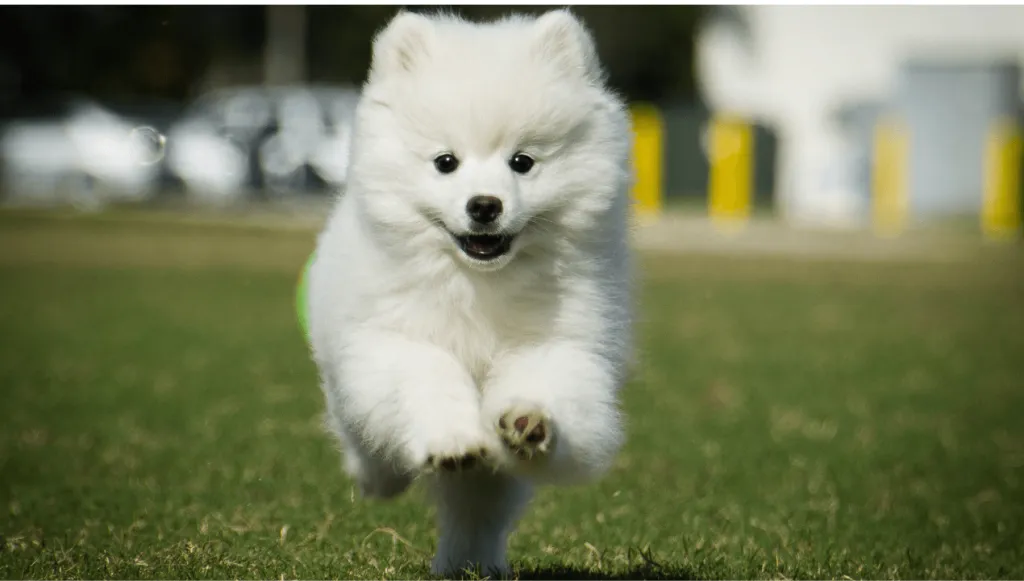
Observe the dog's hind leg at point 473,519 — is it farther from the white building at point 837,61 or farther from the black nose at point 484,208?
the white building at point 837,61

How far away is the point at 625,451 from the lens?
750 cm

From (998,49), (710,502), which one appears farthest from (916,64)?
(710,502)

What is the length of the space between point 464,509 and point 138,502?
1.77 metres

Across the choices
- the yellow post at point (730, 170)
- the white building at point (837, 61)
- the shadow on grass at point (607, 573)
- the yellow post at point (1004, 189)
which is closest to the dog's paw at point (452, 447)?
the shadow on grass at point (607, 573)

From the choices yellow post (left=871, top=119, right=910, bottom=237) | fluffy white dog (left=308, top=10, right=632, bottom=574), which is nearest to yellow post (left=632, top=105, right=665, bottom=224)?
yellow post (left=871, top=119, right=910, bottom=237)

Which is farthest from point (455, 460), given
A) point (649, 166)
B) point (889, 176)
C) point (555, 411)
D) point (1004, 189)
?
point (889, 176)

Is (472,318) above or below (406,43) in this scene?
below

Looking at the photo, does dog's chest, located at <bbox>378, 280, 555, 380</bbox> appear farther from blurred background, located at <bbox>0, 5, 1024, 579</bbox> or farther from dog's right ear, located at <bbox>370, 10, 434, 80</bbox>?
blurred background, located at <bbox>0, 5, 1024, 579</bbox>

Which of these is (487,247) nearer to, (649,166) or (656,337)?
(656,337)

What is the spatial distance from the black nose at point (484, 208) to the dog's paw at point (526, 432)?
0.56 metres

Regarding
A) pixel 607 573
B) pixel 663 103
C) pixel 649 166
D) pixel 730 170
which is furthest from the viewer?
pixel 663 103

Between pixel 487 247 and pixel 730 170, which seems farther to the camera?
pixel 730 170

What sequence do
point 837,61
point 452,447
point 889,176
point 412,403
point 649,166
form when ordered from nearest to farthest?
point 452,447, point 412,403, point 889,176, point 649,166, point 837,61

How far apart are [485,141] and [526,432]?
0.86 metres
